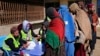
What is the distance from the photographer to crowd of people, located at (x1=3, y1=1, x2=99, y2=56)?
6.12 meters

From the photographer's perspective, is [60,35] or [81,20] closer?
[60,35]

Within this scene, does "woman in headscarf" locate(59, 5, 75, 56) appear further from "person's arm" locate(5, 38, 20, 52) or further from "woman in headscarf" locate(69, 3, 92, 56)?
"person's arm" locate(5, 38, 20, 52)

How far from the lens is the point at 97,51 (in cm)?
1127

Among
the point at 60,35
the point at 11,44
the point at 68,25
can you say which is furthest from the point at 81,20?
the point at 11,44

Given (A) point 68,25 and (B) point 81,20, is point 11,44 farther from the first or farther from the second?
(B) point 81,20

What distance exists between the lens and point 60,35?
610cm

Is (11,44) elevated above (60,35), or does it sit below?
below

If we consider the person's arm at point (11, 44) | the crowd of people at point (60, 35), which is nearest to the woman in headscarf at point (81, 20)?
the crowd of people at point (60, 35)

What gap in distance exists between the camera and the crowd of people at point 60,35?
6.12 m

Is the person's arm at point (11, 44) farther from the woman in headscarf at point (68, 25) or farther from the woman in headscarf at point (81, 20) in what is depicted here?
the woman in headscarf at point (81, 20)

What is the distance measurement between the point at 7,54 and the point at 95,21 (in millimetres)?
3642

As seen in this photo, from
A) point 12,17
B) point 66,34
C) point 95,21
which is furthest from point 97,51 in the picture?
point 66,34

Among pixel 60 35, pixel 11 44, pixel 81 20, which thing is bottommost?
pixel 11 44

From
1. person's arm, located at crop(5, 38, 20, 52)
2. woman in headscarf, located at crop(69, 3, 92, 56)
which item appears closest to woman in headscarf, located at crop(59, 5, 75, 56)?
woman in headscarf, located at crop(69, 3, 92, 56)
